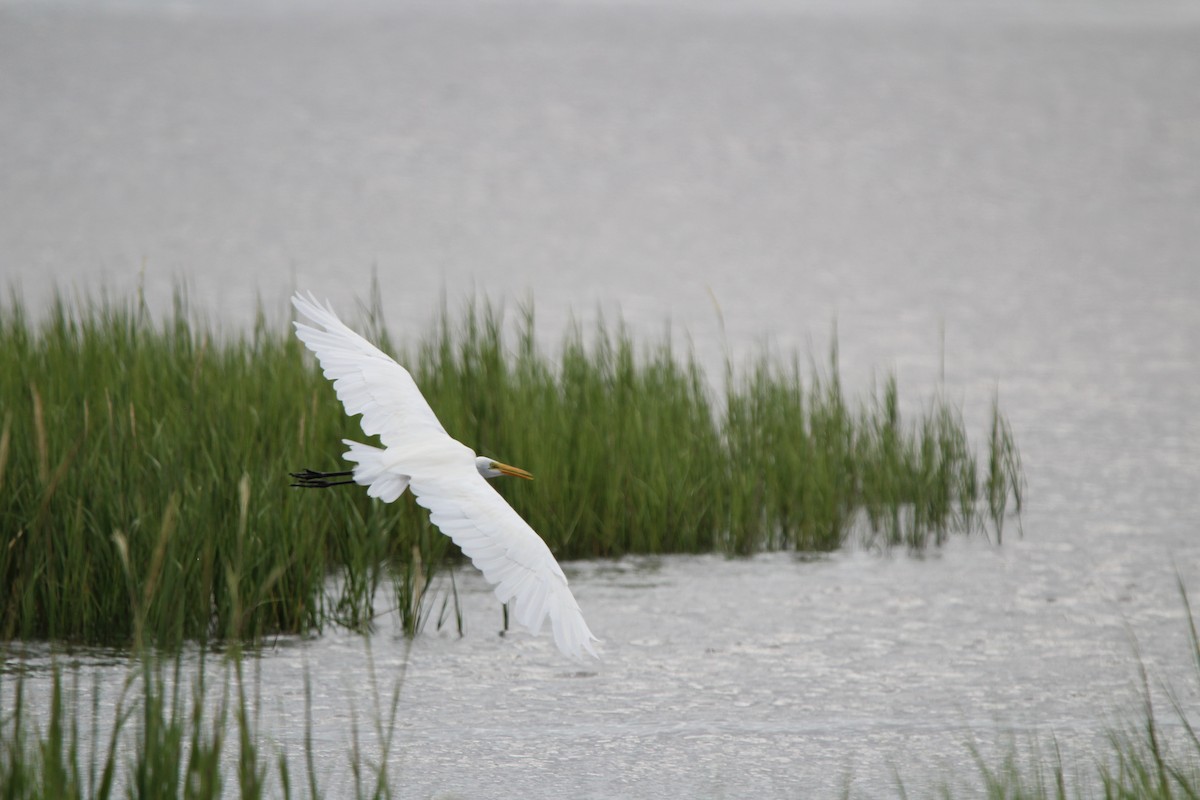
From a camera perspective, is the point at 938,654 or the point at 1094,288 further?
the point at 1094,288

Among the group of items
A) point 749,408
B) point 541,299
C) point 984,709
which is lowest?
point 984,709

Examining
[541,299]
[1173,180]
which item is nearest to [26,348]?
[541,299]

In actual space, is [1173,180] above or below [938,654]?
above

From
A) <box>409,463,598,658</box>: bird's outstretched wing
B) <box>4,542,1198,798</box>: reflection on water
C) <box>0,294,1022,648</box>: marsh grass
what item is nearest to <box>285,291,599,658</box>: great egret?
<box>409,463,598,658</box>: bird's outstretched wing

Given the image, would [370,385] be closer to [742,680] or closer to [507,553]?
[507,553]

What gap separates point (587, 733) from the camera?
163 inches

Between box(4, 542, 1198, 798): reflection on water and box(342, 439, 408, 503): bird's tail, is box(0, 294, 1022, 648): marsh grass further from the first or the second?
box(342, 439, 408, 503): bird's tail

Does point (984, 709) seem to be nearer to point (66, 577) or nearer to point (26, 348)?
point (66, 577)

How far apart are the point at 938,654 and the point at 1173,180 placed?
2412 cm

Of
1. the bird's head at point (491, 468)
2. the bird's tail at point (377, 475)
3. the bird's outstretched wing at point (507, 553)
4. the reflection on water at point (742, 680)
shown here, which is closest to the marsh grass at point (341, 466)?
the reflection on water at point (742, 680)

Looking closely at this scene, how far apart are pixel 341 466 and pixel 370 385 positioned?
76.6 inches

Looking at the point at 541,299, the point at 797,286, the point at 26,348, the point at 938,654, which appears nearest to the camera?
the point at 938,654

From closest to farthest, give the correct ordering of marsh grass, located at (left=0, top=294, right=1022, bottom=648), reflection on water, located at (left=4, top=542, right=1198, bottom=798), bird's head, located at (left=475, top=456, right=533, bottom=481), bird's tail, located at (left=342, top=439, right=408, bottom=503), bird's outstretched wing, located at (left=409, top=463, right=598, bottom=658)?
bird's outstretched wing, located at (left=409, top=463, right=598, bottom=658)
bird's tail, located at (left=342, top=439, right=408, bottom=503)
reflection on water, located at (left=4, top=542, right=1198, bottom=798)
bird's head, located at (left=475, top=456, right=533, bottom=481)
marsh grass, located at (left=0, top=294, right=1022, bottom=648)

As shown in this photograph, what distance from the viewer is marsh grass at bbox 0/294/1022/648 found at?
182 inches
